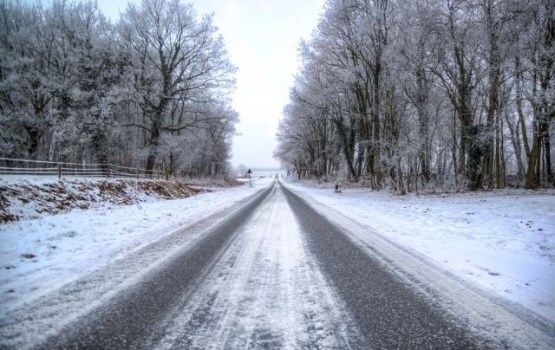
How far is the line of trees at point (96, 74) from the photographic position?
21.8 m

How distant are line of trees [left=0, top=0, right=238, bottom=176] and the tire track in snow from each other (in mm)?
21098

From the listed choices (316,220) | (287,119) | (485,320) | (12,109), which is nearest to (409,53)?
(316,220)

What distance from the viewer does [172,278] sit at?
12.9 ft

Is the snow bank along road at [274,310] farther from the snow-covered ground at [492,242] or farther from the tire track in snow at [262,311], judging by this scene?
the snow-covered ground at [492,242]

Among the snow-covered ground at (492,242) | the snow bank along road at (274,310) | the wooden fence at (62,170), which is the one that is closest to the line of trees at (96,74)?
the wooden fence at (62,170)

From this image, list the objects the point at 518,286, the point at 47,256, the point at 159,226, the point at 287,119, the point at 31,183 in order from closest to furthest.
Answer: the point at 518,286
the point at 47,256
the point at 159,226
the point at 31,183
the point at 287,119

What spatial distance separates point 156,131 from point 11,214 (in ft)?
58.3

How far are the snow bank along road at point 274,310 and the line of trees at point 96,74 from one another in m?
20.5

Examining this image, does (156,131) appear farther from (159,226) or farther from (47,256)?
Result: (47,256)

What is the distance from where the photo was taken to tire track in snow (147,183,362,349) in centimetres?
241

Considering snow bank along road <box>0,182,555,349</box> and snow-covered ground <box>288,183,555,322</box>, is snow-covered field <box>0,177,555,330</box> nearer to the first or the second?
snow-covered ground <box>288,183,555,322</box>

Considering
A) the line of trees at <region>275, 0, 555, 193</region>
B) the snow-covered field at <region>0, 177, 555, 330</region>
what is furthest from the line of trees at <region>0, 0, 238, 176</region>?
the snow-covered field at <region>0, 177, 555, 330</region>

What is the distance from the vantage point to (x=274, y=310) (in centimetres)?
295

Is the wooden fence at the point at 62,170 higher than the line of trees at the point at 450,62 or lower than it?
lower
